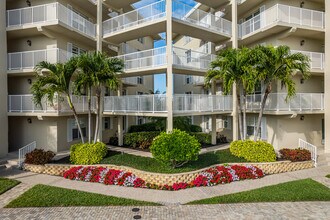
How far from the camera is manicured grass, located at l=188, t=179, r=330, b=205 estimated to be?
9.35 metres

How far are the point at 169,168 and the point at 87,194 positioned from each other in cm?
444

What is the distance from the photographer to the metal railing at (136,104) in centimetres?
1526

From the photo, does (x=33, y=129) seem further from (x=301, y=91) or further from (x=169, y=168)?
(x=301, y=91)

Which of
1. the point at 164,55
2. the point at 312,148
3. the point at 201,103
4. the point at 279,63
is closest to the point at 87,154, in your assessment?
the point at 164,55

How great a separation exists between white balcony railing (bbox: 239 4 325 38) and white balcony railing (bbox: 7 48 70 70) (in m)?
16.5

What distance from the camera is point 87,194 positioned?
393 inches

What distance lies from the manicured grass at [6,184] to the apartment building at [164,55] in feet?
17.1

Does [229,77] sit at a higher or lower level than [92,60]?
lower

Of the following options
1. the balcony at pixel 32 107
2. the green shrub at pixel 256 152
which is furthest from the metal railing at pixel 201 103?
the balcony at pixel 32 107

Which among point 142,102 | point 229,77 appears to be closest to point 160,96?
point 142,102

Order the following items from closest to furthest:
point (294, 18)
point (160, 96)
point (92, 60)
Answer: point (92, 60) < point (160, 96) < point (294, 18)

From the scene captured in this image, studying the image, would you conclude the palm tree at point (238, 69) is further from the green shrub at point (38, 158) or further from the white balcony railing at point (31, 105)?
the green shrub at point (38, 158)

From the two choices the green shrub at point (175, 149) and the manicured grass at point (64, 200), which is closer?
the manicured grass at point (64, 200)

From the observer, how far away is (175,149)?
1152 cm
